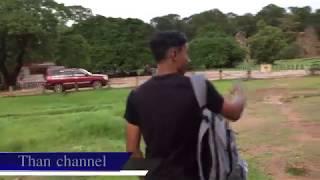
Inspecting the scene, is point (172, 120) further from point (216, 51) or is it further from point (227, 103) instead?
point (216, 51)

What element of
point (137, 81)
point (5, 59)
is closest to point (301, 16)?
point (137, 81)

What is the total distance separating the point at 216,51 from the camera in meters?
47.0

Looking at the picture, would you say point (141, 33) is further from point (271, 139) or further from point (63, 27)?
point (271, 139)

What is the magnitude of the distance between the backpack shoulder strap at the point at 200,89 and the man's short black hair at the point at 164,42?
7.7 inches

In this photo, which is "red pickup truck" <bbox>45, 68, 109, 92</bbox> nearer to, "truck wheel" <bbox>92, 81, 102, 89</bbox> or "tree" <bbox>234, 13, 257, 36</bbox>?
"truck wheel" <bbox>92, 81, 102, 89</bbox>

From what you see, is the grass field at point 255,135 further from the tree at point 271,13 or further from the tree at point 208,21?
the tree at point 271,13

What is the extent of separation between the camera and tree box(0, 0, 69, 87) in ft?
98.8

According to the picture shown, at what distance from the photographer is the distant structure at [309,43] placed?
5909 cm

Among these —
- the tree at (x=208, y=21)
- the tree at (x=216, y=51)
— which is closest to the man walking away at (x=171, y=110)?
the tree at (x=216, y=51)

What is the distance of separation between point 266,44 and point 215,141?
49305 millimetres

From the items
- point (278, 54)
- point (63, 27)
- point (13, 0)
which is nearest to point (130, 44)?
point (63, 27)

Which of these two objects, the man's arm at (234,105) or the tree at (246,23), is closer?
the man's arm at (234,105)

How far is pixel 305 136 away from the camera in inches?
412

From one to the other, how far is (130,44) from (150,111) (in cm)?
4055
